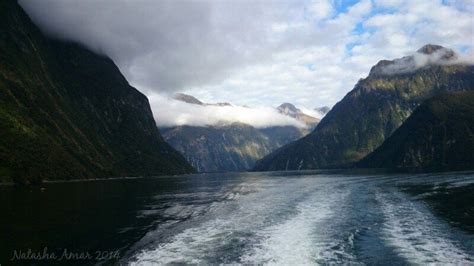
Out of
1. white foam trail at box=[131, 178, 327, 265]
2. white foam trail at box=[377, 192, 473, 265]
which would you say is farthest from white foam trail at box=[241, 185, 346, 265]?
white foam trail at box=[377, 192, 473, 265]

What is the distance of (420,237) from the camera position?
51.4m

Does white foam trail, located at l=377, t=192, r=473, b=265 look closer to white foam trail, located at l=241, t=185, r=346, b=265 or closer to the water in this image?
the water

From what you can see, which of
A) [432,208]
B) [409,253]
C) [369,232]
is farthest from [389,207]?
[409,253]

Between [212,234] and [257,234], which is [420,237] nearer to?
[257,234]

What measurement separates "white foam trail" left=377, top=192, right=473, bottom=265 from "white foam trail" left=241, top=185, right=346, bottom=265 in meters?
8.04

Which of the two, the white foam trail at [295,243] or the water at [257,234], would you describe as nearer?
the white foam trail at [295,243]

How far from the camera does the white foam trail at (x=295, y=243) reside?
4304 cm

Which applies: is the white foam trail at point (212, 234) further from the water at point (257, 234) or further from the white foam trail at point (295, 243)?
the white foam trail at point (295, 243)

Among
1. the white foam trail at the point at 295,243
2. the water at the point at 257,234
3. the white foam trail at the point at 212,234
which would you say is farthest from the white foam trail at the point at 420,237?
the white foam trail at the point at 212,234

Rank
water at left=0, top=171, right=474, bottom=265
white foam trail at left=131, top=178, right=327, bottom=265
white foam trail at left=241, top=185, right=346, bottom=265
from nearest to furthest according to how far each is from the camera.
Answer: white foam trail at left=241, top=185, right=346, bottom=265, water at left=0, top=171, right=474, bottom=265, white foam trail at left=131, top=178, right=327, bottom=265

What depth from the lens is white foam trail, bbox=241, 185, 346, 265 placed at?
43.0 metres

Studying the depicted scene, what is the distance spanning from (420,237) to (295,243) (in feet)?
50.4

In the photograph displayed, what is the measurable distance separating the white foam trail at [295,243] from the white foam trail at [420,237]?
26.4ft

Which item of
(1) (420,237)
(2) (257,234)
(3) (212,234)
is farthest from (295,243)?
(1) (420,237)
